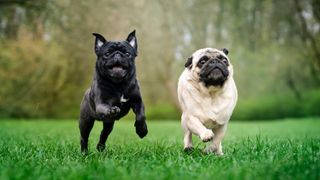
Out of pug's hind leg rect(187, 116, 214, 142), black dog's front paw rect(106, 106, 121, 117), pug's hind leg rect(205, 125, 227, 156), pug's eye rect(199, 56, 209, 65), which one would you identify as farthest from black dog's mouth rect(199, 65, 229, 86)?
black dog's front paw rect(106, 106, 121, 117)

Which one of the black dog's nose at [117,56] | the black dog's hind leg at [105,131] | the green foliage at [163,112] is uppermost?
the black dog's nose at [117,56]

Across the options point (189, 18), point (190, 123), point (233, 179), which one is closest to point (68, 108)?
point (189, 18)

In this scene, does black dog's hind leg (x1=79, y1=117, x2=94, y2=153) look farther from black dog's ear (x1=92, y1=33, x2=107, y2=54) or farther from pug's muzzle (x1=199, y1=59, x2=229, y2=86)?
pug's muzzle (x1=199, y1=59, x2=229, y2=86)

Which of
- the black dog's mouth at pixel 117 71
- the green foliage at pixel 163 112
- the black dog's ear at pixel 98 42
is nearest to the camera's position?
the black dog's mouth at pixel 117 71

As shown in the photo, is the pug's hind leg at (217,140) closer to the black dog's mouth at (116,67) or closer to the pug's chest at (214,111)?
the pug's chest at (214,111)

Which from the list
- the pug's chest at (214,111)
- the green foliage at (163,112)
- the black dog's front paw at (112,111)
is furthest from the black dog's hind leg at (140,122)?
the green foliage at (163,112)

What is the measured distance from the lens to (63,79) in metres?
25.0

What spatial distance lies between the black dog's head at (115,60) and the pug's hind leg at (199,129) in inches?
32.7

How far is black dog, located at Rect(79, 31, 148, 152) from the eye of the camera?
5242mm

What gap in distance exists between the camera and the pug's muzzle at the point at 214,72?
17.8 feet

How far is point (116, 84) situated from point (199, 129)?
38.7 inches

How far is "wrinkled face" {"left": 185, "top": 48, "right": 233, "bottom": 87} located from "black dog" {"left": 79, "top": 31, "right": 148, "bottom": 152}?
0.68 m

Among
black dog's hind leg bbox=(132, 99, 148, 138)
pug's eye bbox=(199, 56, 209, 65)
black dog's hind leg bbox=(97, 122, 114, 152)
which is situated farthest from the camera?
black dog's hind leg bbox=(97, 122, 114, 152)

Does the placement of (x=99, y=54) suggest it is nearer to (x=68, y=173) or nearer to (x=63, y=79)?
(x=68, y=173)
